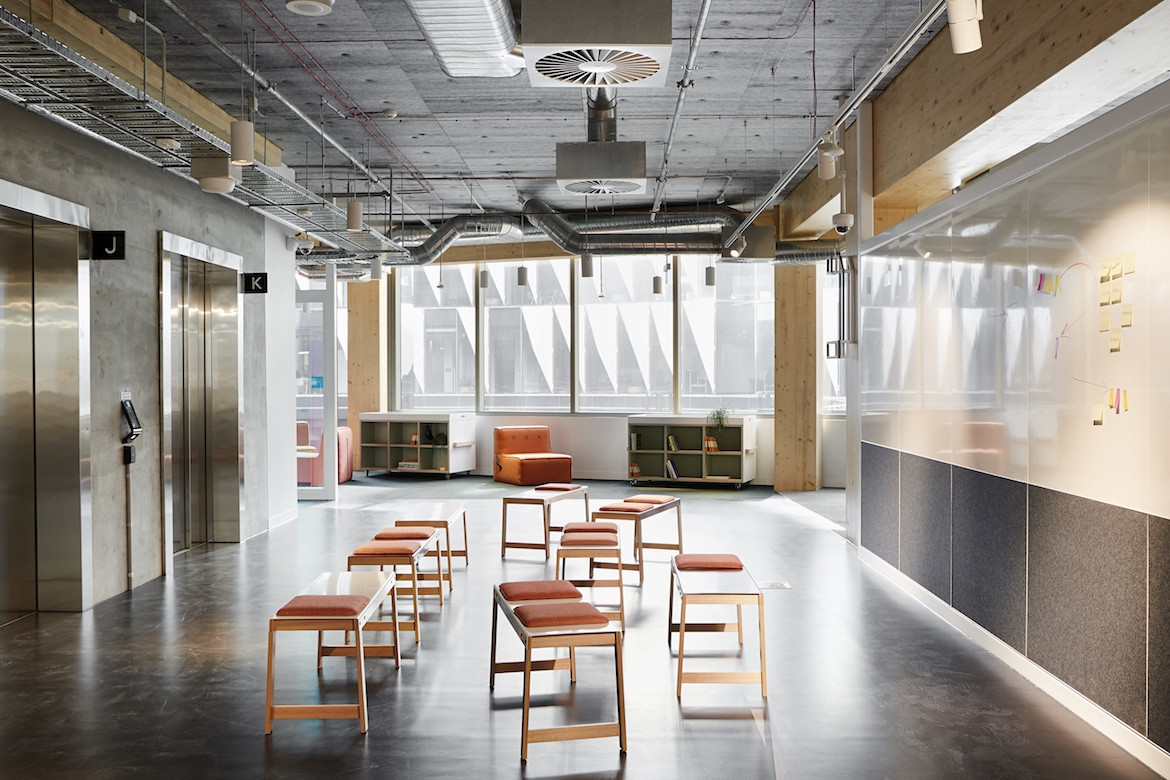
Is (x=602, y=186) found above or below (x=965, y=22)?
above

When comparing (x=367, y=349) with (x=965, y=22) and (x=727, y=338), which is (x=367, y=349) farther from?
(x=965, y=22)

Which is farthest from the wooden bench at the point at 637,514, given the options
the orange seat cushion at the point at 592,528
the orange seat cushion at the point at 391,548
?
the orange seat cushion at the point at 391,548

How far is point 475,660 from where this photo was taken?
17.3 ft

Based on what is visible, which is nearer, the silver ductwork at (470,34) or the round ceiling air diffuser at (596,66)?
the silver ductwork at (470,34)

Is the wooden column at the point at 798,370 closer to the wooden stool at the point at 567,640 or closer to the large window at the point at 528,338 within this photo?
the large window at the point at 528,338

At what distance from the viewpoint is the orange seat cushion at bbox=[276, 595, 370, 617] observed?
426cm

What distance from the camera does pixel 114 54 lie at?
6.72m

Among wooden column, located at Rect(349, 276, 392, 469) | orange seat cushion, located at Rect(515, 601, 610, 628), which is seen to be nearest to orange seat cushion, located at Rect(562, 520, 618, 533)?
orange seat cushion, located at Rect(515, 601, 610, 628)

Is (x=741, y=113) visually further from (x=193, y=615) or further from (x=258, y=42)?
(x=193, y=615)

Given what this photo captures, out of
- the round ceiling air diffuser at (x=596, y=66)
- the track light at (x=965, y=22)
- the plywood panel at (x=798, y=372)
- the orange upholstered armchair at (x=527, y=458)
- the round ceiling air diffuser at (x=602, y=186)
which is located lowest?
the orange upholstered armchair at (x=527, y=458)

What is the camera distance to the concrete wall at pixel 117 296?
619 cm

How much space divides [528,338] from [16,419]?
32.7 feet

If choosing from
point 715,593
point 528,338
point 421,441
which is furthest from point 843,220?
point 421,441

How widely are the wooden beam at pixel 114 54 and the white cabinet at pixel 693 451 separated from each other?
→ 6.98 meters
